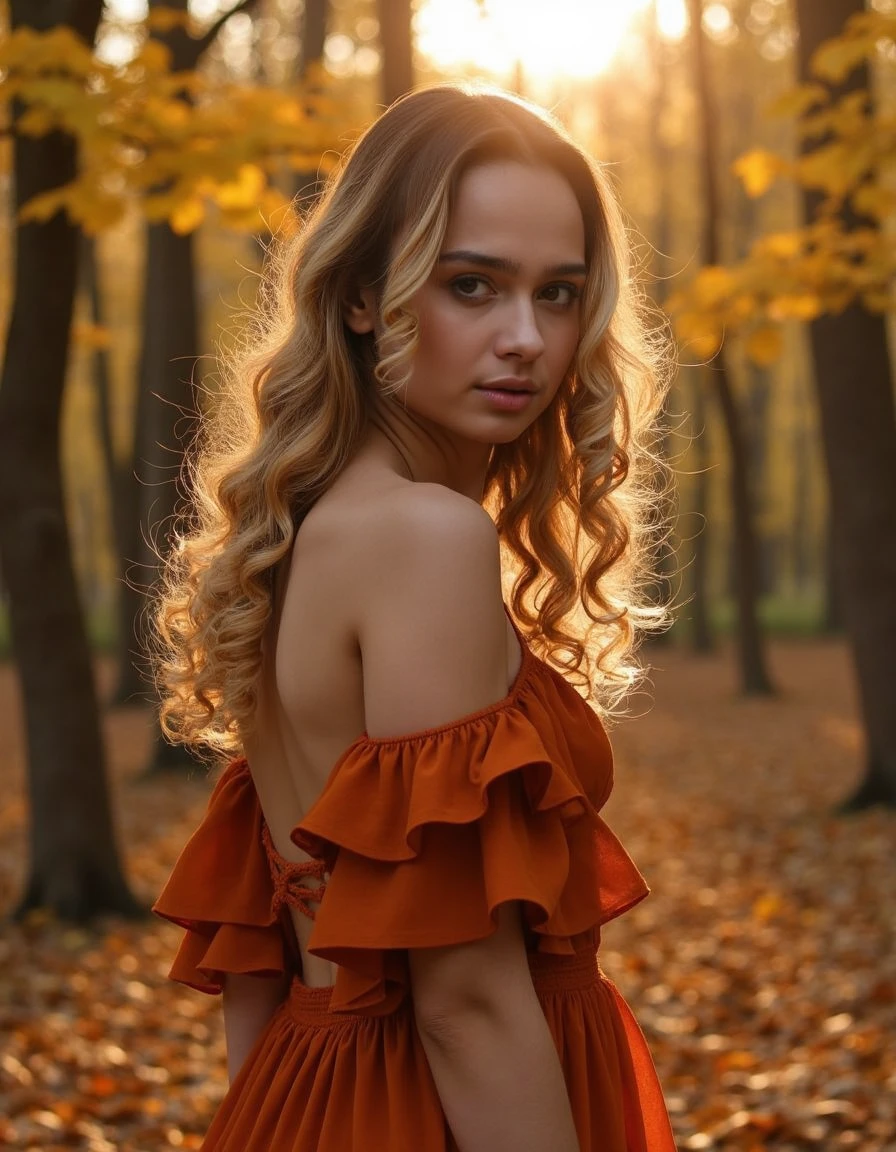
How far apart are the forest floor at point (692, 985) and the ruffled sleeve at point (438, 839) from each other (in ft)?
10.9

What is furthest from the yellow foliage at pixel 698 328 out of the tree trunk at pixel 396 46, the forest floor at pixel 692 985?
the tree trunk at pixel 396 46

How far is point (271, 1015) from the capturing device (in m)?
1.91

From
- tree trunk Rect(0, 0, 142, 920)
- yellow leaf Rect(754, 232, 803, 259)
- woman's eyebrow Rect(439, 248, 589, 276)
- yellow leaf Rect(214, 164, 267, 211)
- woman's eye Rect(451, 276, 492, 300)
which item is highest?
yellow leaf Rect(214, 164, 267, 211)

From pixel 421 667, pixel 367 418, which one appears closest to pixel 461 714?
pixel 421 667

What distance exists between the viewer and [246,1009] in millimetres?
1902

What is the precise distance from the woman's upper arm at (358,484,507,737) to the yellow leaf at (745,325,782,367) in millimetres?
6693

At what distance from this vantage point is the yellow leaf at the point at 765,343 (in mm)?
7871

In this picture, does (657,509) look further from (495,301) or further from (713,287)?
(713,287)

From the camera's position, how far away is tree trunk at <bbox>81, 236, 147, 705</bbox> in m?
16.5

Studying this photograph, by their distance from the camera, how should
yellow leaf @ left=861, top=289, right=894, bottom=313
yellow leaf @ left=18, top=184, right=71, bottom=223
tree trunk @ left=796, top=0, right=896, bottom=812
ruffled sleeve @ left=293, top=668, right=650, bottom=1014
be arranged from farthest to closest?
tree trunk @ left=796, top=0, right=896, bottom=812
yellow leaf @ left=861, top=289, right=894, bottom=313
yellow leaf @ left=18, top=184, right=71, bottom=223
ruffled sleeve @ left=293, top=668, right=650, bottom=1014

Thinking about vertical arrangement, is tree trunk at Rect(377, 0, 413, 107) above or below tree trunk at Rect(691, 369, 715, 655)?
above

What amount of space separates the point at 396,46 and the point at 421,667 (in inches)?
233

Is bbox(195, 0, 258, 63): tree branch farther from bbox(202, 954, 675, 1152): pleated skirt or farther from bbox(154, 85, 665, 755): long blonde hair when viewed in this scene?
bbox(202, 954, 675, 1152): pleated skirt

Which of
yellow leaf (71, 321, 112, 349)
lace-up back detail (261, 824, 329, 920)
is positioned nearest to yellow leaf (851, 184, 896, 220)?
yellow leaf (71, 321, 112, 349)
